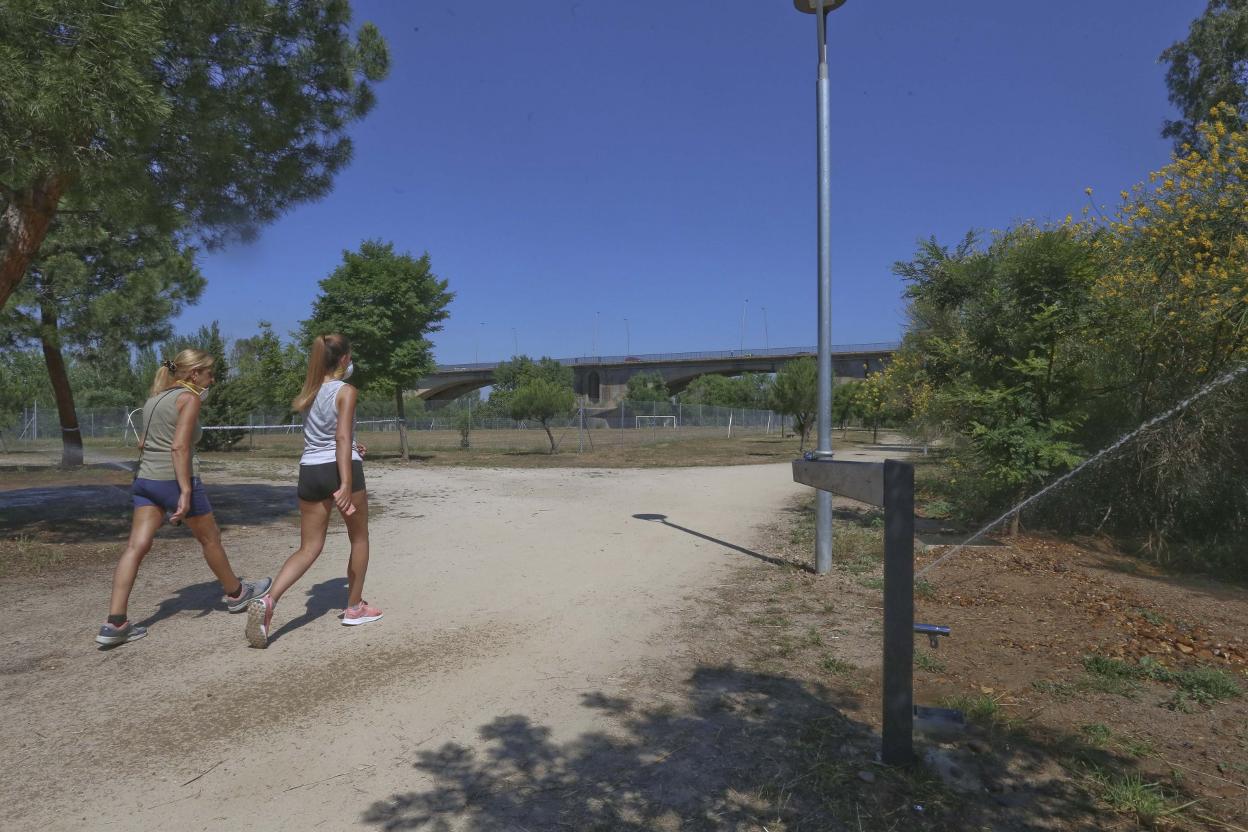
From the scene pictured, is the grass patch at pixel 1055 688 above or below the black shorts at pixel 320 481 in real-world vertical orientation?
below

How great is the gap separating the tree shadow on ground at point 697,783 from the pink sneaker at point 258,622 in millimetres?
1650

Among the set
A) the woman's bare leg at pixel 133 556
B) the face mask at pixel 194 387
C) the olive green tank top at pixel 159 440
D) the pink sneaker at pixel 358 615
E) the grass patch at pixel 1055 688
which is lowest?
the grass patch at pixel 1055 688

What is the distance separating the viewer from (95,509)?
9.53 metres

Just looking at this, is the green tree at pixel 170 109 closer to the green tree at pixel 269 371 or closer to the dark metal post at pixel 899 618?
the dark metal post at pixel 899 618

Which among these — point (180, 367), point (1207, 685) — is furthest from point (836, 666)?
point (180, 367)

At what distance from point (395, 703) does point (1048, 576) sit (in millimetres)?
5287

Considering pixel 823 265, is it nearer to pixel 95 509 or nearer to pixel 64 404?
pixel 95 509

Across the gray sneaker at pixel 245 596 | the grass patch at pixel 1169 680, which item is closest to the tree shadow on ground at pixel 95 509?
the gray sneaker at pixel 245 596

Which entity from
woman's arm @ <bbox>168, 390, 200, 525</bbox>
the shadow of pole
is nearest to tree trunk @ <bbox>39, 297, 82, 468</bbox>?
the shadow of pole

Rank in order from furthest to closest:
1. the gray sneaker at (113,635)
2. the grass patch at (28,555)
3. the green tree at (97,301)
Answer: the green tree at (97,301) → the grass patch at (28,555) → the gray sneaker at (113,635)

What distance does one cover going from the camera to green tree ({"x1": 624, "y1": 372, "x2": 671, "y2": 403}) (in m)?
88.1

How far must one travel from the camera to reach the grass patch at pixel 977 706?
3334 millimetres

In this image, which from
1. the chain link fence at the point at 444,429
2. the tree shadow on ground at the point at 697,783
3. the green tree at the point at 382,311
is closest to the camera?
the tree shadow on ground at the point at 697,783

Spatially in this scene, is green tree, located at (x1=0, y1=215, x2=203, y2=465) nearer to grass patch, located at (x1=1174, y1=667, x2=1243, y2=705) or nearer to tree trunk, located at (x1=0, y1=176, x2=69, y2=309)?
tree trunk, located at (x1=0, y1=176, x2=69, y2=309)
